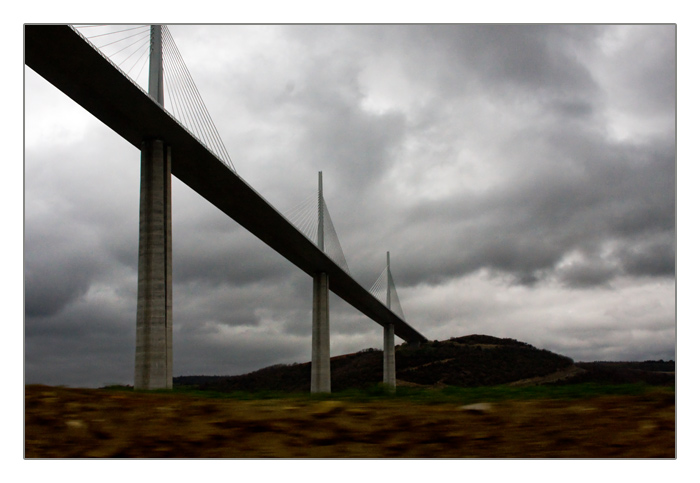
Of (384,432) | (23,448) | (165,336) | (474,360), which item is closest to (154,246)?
(165,336)

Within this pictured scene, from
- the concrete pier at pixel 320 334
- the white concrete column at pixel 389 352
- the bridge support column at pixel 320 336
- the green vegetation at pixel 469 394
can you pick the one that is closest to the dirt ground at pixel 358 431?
the green vegetation at pixel 469 394

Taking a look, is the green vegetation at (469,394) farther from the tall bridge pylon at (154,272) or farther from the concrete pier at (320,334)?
the concrete pier at (320,334)

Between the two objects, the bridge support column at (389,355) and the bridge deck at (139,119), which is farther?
the bridge support column at (389,355)

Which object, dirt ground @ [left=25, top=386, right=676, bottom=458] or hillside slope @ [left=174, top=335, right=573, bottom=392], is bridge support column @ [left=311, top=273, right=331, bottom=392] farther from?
dirt ground @ [left=25, top=386, right=676, bottom=458]

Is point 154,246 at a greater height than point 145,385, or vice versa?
point 154,246

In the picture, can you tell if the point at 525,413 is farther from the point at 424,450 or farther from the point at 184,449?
the point at 184,449

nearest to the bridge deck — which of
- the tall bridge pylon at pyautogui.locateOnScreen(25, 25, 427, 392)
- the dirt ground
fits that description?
the tall bridge pylon at pyautogui.locateOnScreen(25, 25, 427, 392)
